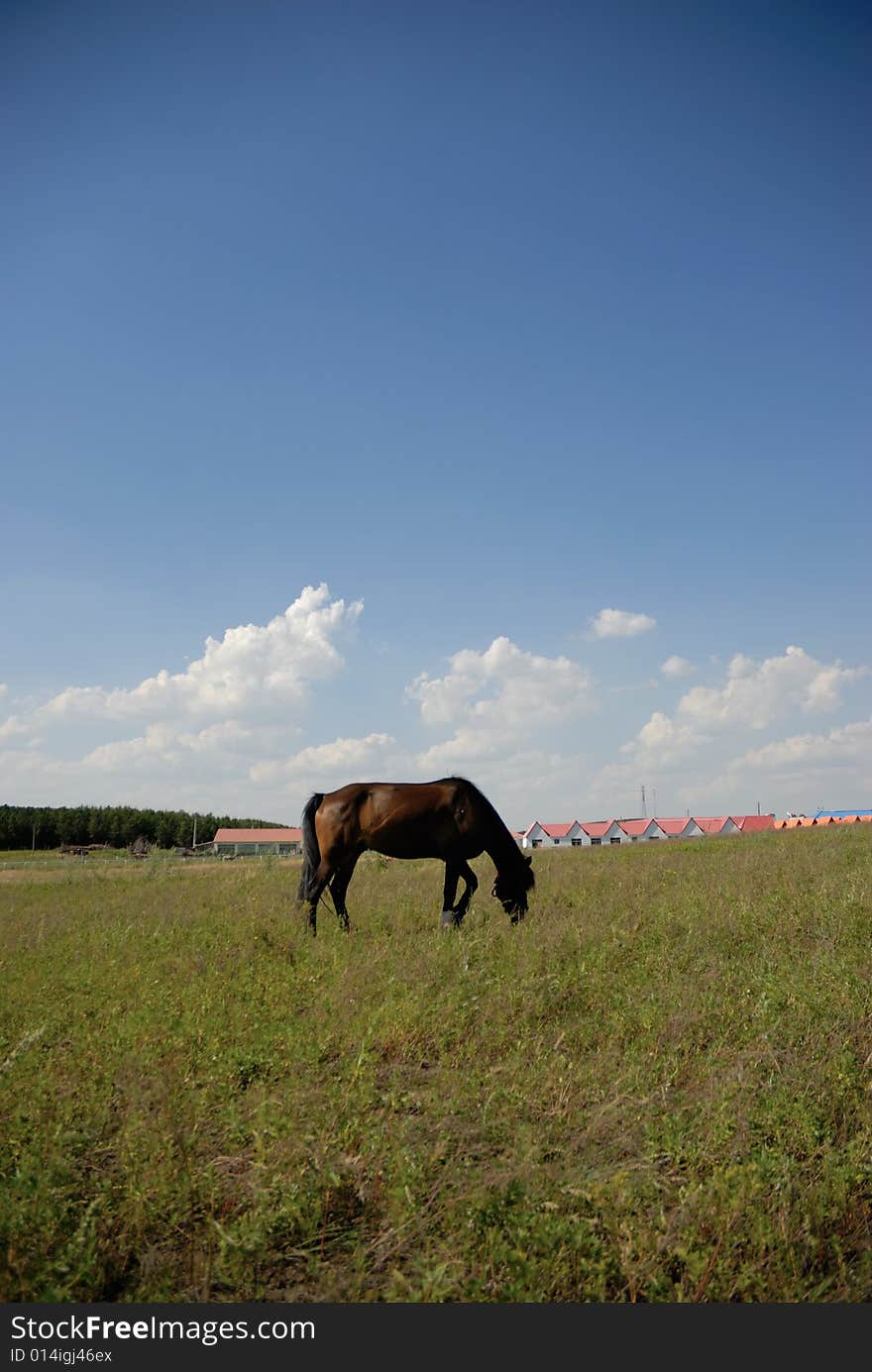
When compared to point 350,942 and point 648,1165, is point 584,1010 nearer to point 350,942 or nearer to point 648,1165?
point 648,1165

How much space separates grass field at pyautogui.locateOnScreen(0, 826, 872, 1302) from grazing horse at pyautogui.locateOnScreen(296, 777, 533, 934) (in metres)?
2.52

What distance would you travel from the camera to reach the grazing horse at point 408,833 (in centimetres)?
1163

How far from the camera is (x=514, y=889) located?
1178 cm

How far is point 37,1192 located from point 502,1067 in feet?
10.1

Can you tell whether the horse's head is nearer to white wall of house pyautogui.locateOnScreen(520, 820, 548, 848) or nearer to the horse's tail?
the horse's tail

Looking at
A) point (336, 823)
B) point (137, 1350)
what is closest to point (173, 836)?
point (336, 823)

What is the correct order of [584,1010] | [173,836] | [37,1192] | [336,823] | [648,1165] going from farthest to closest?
1. [173,836]
2. [336,823]
3. [584,1010]
4. [648,1165]
5. [37,1192]

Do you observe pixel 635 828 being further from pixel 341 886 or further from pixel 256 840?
pixel 341 886

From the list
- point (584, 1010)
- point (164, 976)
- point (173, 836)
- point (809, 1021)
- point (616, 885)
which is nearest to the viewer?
point (809, 1021)

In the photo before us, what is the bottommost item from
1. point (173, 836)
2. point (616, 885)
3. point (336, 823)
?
point (173, 836)

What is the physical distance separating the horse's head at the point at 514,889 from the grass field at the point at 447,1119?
234cm

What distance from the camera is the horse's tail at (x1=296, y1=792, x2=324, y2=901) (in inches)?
465

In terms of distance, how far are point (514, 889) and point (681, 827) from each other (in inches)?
3831

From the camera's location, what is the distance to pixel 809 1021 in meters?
6.34
